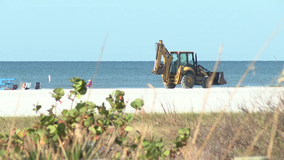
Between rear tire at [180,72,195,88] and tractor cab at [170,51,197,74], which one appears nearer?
rear tire at [180,72,195,88]

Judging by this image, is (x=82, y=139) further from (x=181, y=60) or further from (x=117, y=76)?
(x=117, y=76)

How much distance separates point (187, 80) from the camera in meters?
18.0

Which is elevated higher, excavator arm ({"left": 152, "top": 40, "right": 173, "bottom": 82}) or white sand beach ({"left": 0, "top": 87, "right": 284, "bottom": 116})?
excavator arm ({"left": 152, "top": 40, "right": 173, "bottom": 82})

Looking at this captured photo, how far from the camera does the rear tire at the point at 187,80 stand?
17891 mm

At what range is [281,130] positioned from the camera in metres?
4.32

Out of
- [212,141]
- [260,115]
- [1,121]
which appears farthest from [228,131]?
[1,121]

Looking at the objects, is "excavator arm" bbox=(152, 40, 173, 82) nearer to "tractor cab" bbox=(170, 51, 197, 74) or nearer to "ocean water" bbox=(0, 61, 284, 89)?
"tractor cab" bbox=(170, 51, 197, 74)

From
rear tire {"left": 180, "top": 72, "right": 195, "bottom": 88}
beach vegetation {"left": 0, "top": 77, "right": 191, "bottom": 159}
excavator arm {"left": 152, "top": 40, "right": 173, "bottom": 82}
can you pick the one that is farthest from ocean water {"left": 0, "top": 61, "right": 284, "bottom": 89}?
rear tire {"left": 180, "top": 72, "right": 195, "bottom": 88}

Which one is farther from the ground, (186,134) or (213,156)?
(186,134)

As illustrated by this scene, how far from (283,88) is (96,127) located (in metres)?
3.07

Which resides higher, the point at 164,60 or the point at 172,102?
the point at 164,60

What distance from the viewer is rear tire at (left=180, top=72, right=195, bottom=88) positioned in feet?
58.7

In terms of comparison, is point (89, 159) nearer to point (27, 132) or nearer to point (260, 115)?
point (27, 132)

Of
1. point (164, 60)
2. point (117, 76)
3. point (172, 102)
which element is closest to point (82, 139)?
point (172, 102)
